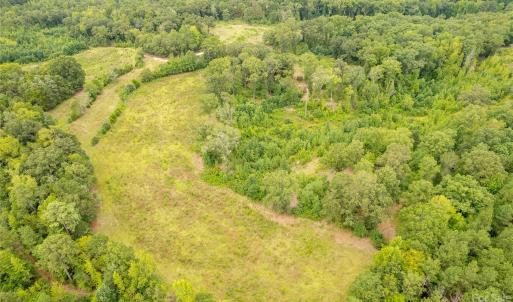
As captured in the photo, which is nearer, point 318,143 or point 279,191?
point 279,191

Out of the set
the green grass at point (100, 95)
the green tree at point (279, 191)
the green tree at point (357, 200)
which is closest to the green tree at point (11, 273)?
the green tree at point (279, 191)

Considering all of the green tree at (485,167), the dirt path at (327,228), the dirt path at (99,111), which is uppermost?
the green tree at (485,167)

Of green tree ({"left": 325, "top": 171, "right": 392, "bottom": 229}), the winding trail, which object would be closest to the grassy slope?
the winding trail

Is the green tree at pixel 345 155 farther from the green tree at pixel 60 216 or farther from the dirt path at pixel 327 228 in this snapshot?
the green tree at pixel 60 216

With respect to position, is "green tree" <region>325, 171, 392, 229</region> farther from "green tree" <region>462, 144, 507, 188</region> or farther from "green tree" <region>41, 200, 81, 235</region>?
"green tree" <region>41, 200, 81, 235</region>

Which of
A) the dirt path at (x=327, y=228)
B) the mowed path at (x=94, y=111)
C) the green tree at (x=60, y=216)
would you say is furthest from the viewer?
the mowed path at (x=94, y=111)

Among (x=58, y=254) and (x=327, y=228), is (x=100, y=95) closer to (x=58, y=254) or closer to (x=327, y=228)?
(x=58, y=254)

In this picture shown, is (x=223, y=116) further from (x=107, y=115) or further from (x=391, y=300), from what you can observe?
(x=391, y=300)

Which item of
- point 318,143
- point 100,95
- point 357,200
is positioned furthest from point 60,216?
point 100,95
